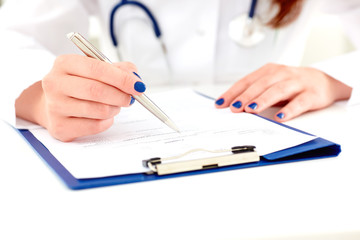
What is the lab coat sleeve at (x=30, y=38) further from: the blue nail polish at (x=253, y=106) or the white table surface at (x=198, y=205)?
the blue nail polish at (x=253, y=106)

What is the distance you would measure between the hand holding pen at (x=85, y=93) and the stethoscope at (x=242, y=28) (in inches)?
18.6

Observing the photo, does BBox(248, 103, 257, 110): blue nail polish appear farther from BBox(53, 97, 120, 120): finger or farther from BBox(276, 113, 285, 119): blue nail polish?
BBox(53, 97, 120, 120): finger

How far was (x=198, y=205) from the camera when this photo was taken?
1.07ft

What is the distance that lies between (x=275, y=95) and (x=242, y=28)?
40 centimetres

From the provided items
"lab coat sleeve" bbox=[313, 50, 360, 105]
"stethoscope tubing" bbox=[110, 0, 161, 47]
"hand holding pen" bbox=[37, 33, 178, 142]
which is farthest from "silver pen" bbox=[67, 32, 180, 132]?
"stethoscope tubing" bbox=[110, 0, 161, 47]

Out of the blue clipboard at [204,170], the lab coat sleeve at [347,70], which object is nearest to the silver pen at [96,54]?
the blue clipboard at [204,170]

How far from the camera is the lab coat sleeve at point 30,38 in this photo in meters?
0.60

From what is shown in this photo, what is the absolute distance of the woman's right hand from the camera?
0.45 m

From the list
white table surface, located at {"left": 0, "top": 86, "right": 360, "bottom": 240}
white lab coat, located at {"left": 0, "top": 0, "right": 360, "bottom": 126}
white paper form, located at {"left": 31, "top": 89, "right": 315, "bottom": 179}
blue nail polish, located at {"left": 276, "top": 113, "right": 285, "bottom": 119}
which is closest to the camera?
white table surface, located at {"left": 0, "top": 86, "right": 360, "bottom": 240}

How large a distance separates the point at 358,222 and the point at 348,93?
0.48 metres

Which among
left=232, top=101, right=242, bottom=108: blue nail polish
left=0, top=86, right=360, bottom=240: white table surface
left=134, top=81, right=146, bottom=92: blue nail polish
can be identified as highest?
left=232, top=101, right=242, bottom=108: blue nail polish

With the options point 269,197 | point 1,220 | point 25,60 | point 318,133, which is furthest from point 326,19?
point 1,220

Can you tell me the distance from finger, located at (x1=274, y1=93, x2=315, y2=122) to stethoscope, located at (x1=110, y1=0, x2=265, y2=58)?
37 cm

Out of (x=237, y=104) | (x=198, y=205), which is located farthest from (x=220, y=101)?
(x=198, y=205)
